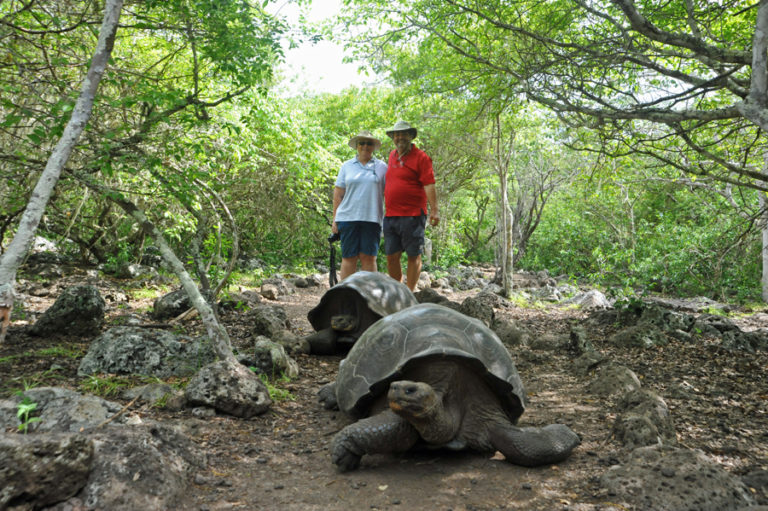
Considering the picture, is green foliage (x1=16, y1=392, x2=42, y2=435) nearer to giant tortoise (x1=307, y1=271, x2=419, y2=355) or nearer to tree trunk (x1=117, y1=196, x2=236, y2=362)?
tree trunk (x1=117, y1=196, x2=236, y2=362)

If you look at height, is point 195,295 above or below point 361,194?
below

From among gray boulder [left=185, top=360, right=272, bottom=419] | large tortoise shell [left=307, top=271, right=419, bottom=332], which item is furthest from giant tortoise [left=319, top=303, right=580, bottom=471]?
large tortoise shell [left=307, top=271, right=419, bottom=332]

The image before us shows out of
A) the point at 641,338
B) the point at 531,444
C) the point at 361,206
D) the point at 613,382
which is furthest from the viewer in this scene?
the point at 361,206

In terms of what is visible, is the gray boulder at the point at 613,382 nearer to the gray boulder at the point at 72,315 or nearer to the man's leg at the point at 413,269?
the man's leg at the point at 413,269

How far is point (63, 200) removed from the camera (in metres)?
7.26

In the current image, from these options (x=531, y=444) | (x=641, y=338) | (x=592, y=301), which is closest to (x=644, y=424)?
(x=531, y=444)

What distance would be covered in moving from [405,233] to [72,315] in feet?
10.0

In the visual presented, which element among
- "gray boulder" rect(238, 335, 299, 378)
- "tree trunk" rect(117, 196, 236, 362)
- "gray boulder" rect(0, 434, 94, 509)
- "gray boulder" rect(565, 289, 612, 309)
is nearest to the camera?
"gray boulder" rect(0, 434, 94, 509)

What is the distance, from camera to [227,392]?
283cm

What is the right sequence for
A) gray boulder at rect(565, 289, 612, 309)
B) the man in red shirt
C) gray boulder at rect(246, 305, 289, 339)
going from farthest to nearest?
gray boulder at rect(565, 289, 612, 309) < the man in red shirt < gray boulder at rect(246, 305, 289, 339)

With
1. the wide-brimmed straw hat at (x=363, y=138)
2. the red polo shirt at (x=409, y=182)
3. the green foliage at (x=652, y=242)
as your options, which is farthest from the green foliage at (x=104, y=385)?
the green foliage at (x=652, y=242)

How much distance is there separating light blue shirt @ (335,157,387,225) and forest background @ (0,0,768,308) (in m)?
1.10

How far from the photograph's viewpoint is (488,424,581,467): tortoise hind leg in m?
2.24

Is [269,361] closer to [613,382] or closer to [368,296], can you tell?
[368,296]
